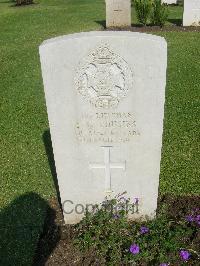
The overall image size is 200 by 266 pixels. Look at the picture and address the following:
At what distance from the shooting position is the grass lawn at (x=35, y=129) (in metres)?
4.88

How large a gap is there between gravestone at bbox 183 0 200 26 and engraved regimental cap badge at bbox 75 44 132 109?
10484mm

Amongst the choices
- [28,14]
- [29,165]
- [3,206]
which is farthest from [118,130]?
[28,14]

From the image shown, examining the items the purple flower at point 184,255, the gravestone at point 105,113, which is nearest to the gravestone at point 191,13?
the gravestone at point 105,113

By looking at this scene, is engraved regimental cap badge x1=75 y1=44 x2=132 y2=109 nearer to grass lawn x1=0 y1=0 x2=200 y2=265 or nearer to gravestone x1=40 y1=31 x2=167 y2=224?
gravestone x1=40 y1=31 x2=167 y2=224

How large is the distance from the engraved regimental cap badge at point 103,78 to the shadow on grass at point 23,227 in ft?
5.29

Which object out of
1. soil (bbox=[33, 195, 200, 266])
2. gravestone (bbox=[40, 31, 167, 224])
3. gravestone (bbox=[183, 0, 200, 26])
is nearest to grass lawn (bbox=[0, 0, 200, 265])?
soil (bbox=[33, 195, 200, 266])

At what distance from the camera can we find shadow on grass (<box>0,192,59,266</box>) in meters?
4.04

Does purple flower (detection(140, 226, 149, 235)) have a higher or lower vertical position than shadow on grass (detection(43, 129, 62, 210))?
higher

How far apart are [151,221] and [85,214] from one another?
27.2 inches

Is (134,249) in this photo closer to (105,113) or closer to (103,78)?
(105,113)

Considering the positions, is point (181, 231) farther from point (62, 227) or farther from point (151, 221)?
point (62, 227)

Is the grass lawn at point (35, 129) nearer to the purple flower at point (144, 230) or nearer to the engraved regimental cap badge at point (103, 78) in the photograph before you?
the purple flower at point (144, 230)

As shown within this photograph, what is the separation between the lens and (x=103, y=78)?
3404mm

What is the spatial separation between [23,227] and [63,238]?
1.88ft
